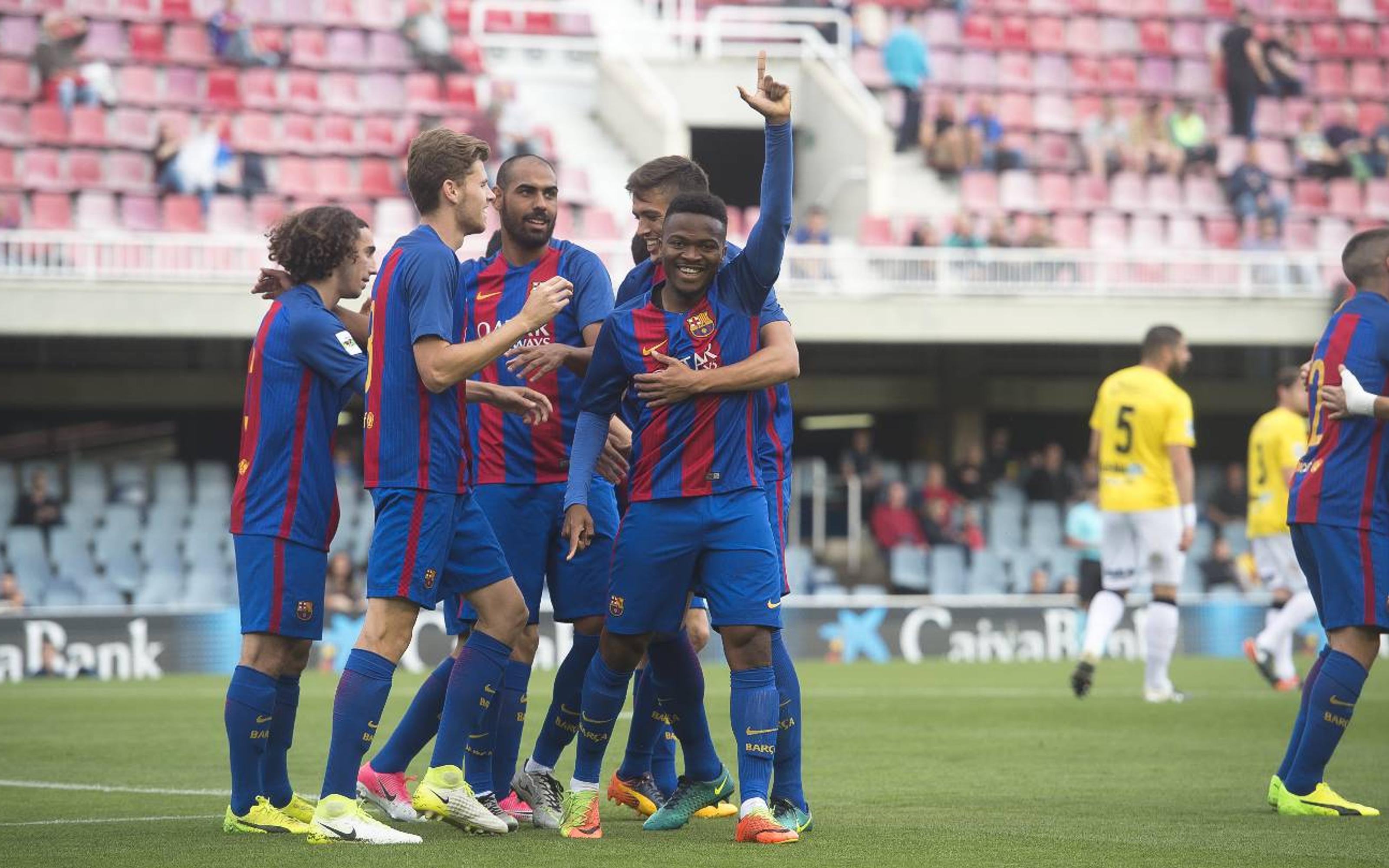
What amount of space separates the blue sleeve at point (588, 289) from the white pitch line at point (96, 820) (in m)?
2.21

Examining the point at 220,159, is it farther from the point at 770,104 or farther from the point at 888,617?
the point at 770,104

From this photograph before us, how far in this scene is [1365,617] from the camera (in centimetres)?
732

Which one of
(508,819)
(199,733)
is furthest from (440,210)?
(199,733)

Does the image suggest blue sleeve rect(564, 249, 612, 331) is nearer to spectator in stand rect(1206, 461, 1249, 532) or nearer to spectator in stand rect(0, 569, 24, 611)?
spectator in stand rect(0, 569, 24, 611)

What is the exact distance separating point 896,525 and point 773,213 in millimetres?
15891

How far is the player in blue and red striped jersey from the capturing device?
24.1ft

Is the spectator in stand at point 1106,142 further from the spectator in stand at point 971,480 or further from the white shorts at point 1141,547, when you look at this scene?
the white shorts at point 1141,547

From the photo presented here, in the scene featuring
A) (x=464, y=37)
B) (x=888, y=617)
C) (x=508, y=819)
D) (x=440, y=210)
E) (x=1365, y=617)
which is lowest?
(x=888, y=617)

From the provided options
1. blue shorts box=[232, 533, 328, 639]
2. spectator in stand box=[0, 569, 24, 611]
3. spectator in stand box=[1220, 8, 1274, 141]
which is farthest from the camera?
spectator in stand box=[1220, 8, 1274, 141]

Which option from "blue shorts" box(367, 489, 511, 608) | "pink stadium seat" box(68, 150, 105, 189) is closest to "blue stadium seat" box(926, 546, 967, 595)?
"pink stadium seat" box(68, 150, 105, 189)

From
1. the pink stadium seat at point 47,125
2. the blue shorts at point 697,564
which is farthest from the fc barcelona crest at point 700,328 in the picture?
the pink stadium seat at point 47,125

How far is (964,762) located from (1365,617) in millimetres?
2685

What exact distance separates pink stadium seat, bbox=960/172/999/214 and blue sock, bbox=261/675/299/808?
62.3ft

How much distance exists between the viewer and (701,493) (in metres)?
6.48
